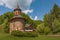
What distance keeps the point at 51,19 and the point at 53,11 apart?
686 centimetres

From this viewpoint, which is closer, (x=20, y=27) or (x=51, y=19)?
(x=20, y=27)

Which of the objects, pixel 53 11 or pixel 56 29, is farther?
pixel 53 11

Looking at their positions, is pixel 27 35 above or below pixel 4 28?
below

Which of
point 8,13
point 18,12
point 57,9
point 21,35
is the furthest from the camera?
point 8,13

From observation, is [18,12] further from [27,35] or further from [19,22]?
[27,35]

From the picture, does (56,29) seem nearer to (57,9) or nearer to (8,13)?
(57,9)

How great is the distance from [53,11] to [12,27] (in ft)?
107

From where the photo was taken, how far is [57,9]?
87.4 meters

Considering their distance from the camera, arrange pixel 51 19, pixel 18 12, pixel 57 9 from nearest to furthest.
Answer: pixel 18 12, pixel 51 19, pixel 57 9

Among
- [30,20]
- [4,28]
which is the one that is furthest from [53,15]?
[30,20]

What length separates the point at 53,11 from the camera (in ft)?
285

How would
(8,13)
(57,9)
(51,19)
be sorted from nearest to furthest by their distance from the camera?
(51,19) → (57,9) → (8,13)

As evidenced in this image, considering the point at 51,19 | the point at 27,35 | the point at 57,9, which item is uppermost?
the point at 57,9

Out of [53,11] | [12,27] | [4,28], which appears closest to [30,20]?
[53,11]
